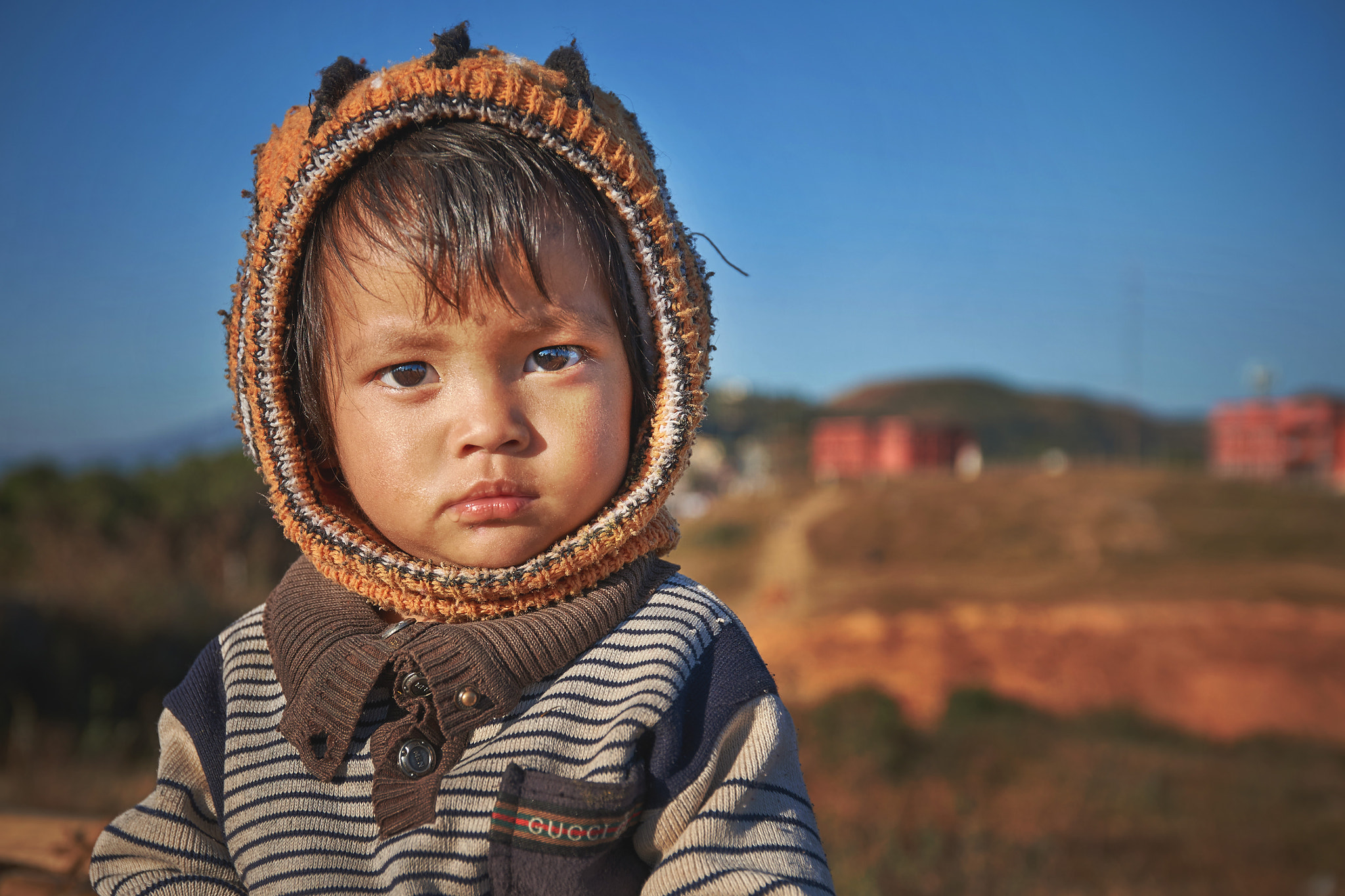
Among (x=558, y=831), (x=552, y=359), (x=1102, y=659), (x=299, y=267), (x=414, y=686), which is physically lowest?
(x=1102, y=659)

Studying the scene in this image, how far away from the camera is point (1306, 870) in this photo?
8.84 meters

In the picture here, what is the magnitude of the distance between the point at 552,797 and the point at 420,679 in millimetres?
232

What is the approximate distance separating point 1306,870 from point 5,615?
38.3ft

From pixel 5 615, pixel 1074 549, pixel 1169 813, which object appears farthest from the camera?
pixel 1074 549

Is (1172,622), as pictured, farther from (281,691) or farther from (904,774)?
(281,691)

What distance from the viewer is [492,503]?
1112 millimetres

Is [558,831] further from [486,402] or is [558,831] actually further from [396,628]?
[486,402]

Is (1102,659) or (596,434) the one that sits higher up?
(596,434)

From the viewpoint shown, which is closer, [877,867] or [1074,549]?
[877,867]

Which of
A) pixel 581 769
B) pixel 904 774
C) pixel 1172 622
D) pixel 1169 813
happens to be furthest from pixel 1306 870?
pixel 1172 622

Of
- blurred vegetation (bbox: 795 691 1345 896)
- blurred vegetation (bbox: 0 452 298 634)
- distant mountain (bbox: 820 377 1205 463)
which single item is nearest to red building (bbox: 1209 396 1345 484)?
distant mountain (bbox: 820 377 1205 463)

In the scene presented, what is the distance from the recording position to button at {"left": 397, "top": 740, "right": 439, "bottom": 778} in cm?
112

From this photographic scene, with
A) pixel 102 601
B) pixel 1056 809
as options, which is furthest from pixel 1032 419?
pixel 102 601

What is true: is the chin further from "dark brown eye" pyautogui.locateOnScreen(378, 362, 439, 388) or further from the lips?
"dark brown eye" pyautogui.locateOnScreen(378, 362, 439, 388)
